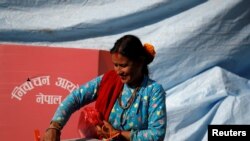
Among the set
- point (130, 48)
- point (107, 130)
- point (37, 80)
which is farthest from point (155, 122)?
point (37, 80)

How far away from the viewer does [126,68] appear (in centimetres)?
195

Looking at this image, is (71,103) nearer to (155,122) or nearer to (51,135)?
(51,135)

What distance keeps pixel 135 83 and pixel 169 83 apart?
5.52 ft

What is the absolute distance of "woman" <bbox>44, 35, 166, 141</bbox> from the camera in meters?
1.94

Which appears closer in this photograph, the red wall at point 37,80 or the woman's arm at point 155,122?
the woman's arm at point 155,122

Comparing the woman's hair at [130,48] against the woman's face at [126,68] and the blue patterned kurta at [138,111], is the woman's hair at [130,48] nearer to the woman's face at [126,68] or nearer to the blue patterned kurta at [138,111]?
the woman's face at [126,68]

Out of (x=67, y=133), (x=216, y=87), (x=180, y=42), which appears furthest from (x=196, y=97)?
(x=67, y=133)

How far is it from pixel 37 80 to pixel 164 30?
1071mm

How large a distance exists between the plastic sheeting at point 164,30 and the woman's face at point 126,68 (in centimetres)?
163

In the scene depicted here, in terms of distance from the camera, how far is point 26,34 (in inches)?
144

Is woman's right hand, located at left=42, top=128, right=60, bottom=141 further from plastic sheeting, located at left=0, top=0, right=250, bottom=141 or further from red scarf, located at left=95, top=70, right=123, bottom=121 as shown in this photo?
plastic sheeting, located at left=0, top=0, right=250, bottom=141

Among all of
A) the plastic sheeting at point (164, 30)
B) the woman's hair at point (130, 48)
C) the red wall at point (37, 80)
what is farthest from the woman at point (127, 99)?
the plastic sheeting at point (164, 30)

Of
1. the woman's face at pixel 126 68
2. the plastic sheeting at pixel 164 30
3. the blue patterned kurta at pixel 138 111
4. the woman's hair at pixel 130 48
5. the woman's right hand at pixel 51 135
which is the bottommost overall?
the woman's right hand at pixel 51 135

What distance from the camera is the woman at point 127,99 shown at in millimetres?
1944
